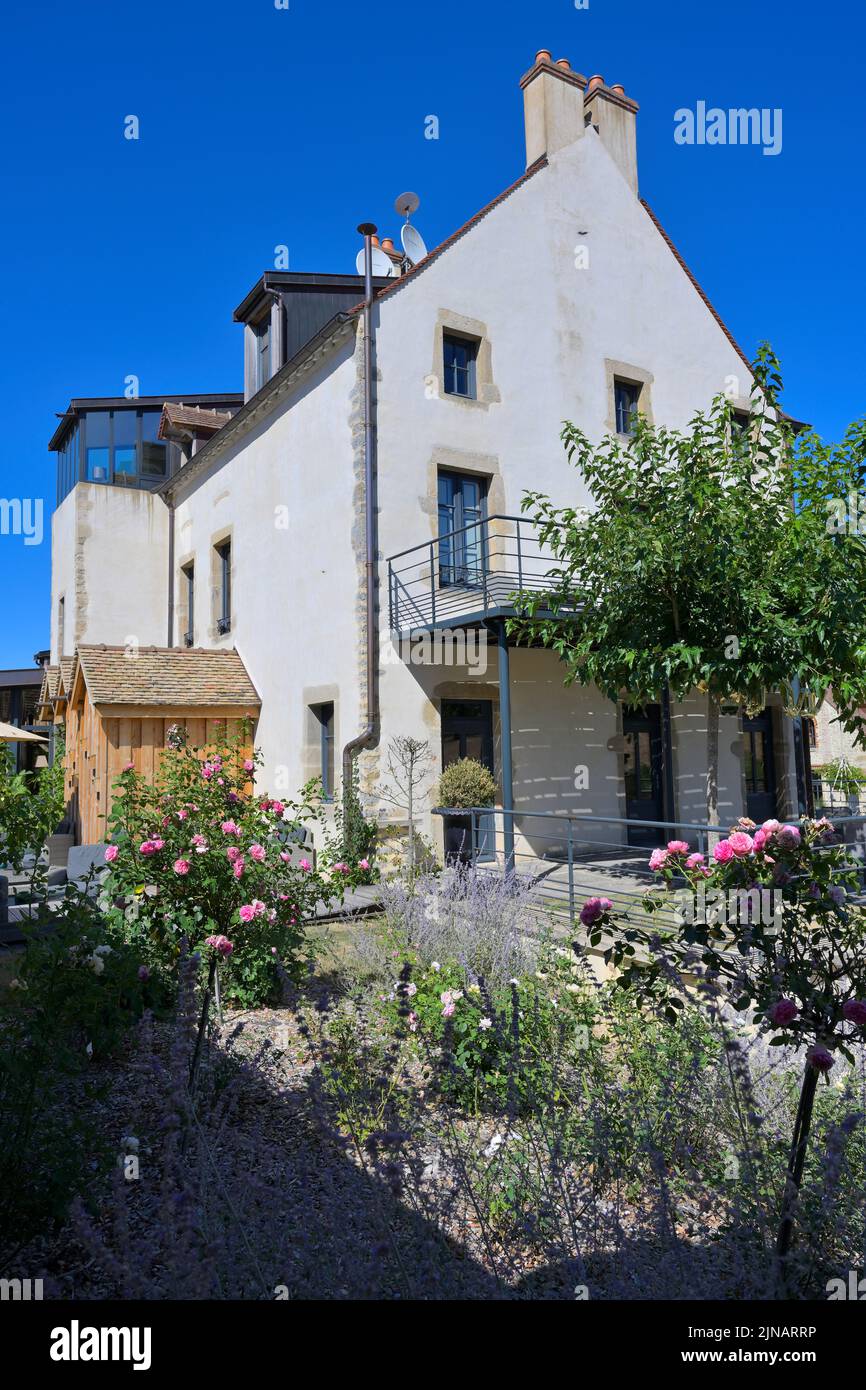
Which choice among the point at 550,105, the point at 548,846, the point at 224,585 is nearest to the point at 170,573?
the point at 224,585

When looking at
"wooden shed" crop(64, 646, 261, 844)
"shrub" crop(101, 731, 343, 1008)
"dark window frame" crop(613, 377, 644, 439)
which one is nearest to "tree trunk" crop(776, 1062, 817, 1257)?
"shrub" crop(101, 731, 343, 1008)

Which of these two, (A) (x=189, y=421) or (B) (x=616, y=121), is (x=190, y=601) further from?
(B) (x=616, y=121)

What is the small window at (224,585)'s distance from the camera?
15805mm

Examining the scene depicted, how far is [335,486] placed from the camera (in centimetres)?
1184

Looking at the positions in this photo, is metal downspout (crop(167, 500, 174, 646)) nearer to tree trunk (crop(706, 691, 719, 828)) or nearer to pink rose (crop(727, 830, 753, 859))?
tree trunk (crop(706, 691, 719, 828))

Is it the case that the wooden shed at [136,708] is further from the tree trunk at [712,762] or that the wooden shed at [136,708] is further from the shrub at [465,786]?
the tree trunk at [712,762]

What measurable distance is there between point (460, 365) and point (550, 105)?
4957 millimetres

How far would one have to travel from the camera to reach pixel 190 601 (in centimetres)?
1773

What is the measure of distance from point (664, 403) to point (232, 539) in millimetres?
8276

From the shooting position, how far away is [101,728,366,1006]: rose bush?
4.95m

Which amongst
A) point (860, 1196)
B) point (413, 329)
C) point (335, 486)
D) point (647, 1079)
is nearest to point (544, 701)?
point (335, 486)

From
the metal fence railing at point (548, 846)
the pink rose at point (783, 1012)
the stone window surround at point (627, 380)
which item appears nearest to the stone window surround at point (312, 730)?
the metal fence railing at point (548, 846)

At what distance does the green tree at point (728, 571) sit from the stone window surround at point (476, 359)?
386 cm
